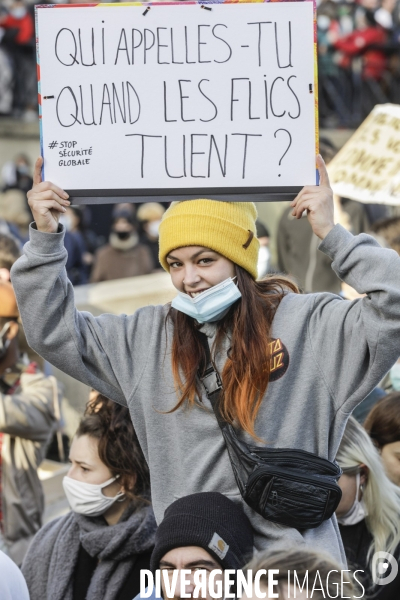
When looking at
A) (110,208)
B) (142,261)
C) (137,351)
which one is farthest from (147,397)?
(110,208)

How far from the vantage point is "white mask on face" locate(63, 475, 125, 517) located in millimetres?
3596

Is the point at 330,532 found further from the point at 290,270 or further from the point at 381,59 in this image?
the point at 381,59

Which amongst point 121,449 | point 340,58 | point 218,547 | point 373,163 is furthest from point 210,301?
point 340,58

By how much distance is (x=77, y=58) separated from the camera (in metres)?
2.95

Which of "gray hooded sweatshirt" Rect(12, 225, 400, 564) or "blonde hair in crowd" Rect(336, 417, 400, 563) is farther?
"blonde hair in crowd" Rect(336, 417, 400, 563)

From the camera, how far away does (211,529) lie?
2615 millimetres

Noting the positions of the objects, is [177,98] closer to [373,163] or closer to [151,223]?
[373,163]

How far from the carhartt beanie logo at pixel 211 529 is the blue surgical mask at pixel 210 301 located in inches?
20.1

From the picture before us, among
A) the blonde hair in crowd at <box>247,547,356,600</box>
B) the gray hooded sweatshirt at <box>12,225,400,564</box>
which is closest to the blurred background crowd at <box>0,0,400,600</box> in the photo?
the gray hooded sweatshirt at <box>12,225,400,564</box>

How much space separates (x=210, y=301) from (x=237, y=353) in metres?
0.17

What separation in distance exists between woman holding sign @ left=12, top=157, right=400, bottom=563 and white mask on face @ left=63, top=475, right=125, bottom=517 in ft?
2.32

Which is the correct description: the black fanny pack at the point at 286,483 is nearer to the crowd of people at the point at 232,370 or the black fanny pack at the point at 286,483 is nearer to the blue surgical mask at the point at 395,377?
the crowd of people at the point at 232,370

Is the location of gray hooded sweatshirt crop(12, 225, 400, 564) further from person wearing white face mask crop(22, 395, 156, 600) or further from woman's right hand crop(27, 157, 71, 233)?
person wearing white face mask crop(22, 395, 156, 600)

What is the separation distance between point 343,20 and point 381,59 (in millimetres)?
1037
